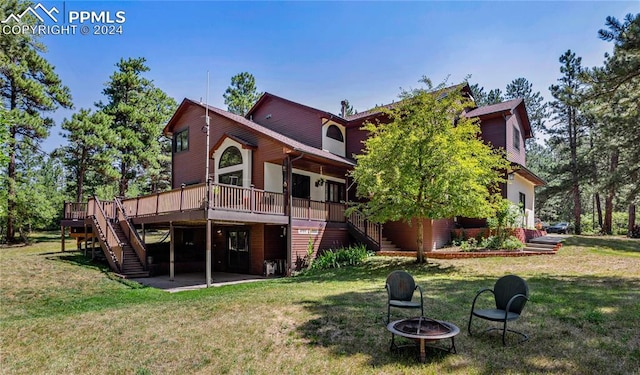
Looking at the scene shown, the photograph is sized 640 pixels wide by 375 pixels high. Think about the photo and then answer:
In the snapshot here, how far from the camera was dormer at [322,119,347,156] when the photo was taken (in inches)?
751

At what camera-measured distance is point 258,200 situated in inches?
546

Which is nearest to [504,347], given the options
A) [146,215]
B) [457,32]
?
[457,32]

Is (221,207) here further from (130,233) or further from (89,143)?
(89,143)

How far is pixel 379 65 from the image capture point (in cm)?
1811

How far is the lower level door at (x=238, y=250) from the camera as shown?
16.1 m

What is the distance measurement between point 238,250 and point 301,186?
3.95 m

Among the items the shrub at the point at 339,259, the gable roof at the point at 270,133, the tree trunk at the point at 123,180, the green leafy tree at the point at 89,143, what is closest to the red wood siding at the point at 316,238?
the shrub at the point at 339,259

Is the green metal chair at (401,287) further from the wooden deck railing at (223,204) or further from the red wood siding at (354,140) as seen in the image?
the red wood siding at (354,140)

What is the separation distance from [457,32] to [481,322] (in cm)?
1007

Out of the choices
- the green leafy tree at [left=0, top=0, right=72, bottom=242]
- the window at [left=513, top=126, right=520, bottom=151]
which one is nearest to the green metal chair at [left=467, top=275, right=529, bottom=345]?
the window at [left=513, top=126, right=520, bottom=151]

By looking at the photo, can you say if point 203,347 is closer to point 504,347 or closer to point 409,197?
point 504,347

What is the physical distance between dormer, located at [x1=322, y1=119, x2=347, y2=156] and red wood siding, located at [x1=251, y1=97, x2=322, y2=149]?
0.30 meters

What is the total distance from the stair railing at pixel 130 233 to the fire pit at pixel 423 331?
12.7m

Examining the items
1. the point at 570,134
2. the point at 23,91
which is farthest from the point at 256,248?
the point at 570,134
